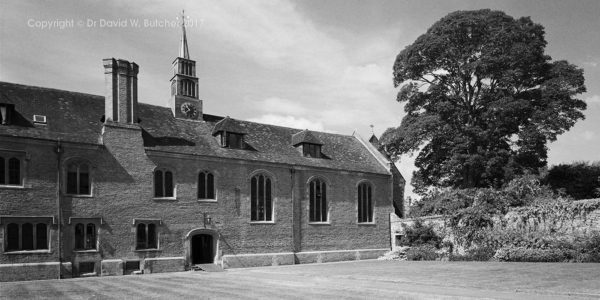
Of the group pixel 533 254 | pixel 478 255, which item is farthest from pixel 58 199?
pixel 533 254

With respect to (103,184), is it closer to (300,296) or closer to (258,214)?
(258,214)

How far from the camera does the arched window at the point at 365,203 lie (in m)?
40.2

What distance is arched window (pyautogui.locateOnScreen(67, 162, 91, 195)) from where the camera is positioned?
27.2 m

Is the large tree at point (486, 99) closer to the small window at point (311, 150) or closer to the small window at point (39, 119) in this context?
the small window at point (311, 150)

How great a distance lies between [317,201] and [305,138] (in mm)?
4919

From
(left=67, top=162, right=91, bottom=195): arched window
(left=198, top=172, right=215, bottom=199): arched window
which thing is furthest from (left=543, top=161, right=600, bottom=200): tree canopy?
(left=67, top=162, right=91, bottom=195): arched window

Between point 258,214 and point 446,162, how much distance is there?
50.5 feet

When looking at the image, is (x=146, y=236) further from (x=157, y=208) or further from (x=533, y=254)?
(x=533, y=254)

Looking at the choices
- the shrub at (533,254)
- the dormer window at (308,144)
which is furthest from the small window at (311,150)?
the shrub at (533,254)

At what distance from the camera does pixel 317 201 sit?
1475 inches

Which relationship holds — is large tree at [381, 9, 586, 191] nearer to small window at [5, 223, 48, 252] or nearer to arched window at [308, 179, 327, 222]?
arched window at [308, 179, 327, 222]

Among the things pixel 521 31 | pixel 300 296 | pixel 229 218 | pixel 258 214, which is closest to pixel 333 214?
pixel 258 214

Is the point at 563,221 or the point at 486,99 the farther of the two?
the point at 486,99

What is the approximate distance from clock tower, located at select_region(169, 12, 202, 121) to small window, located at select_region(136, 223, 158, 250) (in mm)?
9209
